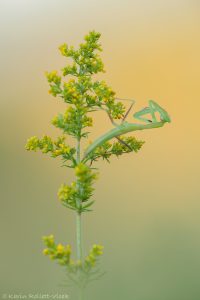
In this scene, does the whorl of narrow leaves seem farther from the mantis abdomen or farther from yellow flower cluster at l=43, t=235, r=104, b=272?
yellow flower cluster at l=43, t=235, r=104, b=272

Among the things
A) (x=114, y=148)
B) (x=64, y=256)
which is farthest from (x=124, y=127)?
(x=64, y=256)

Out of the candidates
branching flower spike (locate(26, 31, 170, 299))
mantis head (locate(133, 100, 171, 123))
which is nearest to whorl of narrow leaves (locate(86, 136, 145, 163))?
branching flower spike (locate(26, 31, 170, 299))

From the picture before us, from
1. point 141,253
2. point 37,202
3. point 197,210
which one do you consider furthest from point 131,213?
point 37,202

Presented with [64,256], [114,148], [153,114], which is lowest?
[64,256]

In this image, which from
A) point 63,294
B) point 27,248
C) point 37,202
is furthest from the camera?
point 37,202

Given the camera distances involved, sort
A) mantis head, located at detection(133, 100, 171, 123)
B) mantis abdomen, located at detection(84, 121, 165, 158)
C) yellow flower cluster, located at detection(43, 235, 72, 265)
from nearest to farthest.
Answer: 1. yellow flower cluster, located at detection(43, 235, 72, 265)
2. mantis abdomen, located at detection(84, 121, 165, 158)
3. mantis head, located at detection(133, 100, 171, 123)

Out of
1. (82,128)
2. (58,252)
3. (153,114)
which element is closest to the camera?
(58,252)

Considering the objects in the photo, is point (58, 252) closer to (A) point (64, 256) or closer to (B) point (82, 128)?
(A) point (64, 256)

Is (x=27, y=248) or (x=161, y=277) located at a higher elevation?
(x=27, y=248)

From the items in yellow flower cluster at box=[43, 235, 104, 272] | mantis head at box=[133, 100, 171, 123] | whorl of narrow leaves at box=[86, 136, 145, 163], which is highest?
mantis head at box=[133, 100, 171, 123]

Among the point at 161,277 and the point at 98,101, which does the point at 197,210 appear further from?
the point at 98,101

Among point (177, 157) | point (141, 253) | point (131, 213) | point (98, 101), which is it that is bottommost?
point (141, 253)
